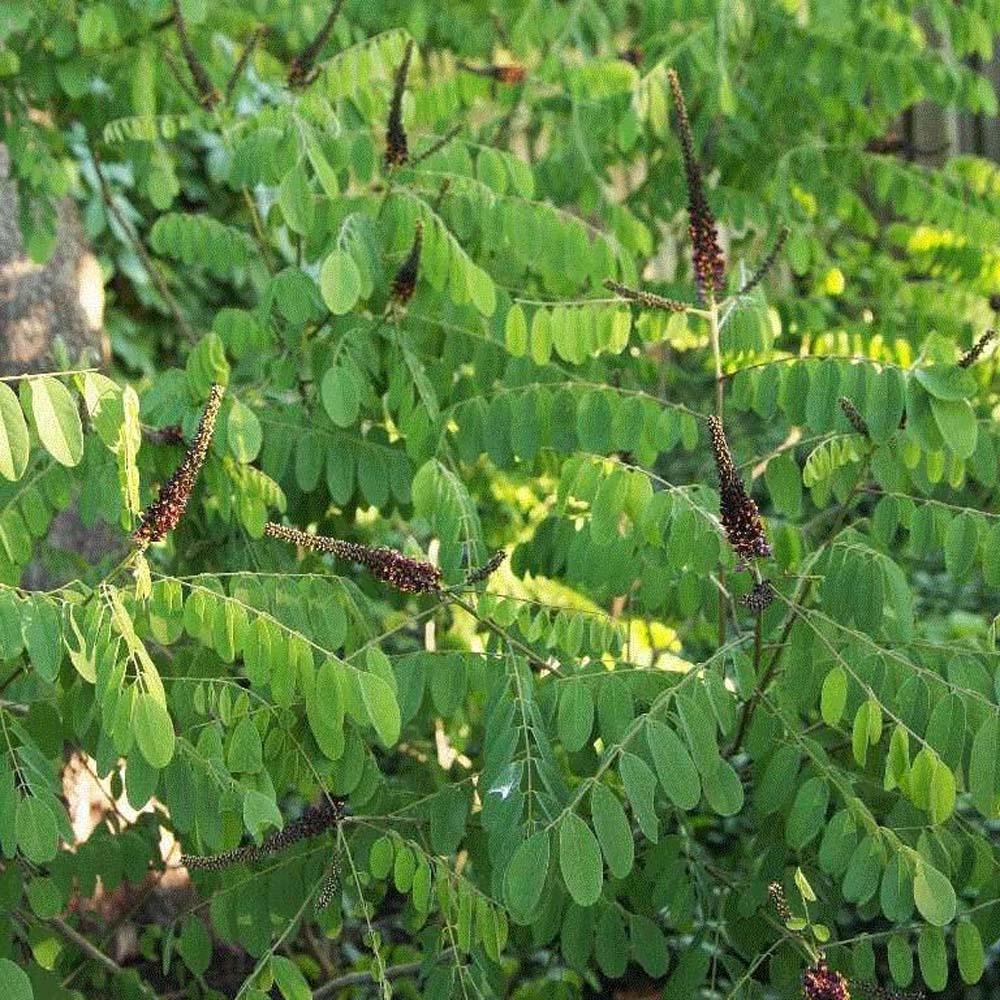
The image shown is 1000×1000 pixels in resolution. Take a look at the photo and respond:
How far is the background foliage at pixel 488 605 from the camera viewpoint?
2.24m

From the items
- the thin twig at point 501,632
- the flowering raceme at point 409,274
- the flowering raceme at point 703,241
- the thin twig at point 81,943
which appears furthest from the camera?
the thin twig at point 81,943

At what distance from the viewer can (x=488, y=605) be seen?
261cm

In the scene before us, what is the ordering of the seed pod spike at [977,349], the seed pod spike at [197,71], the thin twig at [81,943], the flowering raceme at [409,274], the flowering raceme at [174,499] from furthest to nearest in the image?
1. the seed pod spike at [197,71]
2. the thin twig at [81,943]
3. the flowering raceme at [409,274]
4. the seed pod spike at [977,349]
5. the flowering raceme at [174,499]

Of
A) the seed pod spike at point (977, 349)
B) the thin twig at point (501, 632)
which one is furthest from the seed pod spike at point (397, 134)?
the seed pod spike at point (977, 349)

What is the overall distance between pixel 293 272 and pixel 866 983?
5.11ft

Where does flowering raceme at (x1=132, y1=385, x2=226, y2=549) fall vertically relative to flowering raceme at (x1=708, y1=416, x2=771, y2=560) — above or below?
above

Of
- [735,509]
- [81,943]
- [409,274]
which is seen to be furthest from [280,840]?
[409,274]

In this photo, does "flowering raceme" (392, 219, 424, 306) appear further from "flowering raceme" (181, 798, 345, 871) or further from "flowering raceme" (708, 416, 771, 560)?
"flowering raceme" (181, 798, 345, 871)

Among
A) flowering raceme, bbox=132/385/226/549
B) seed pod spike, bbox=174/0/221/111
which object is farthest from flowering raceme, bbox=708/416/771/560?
seed pod spike, bbox=174/0/221/111

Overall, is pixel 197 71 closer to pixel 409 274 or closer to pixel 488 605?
pixel 409 274

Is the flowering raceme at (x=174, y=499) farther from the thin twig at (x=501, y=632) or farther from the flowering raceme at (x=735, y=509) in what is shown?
the flowering raceme at (x=735, y=509)

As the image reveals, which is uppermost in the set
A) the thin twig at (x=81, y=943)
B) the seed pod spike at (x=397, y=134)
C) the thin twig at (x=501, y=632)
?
the seed pod spike at (x=397, y=134)

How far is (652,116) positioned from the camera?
380cm

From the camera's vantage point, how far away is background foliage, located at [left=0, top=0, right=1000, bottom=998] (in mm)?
2236
